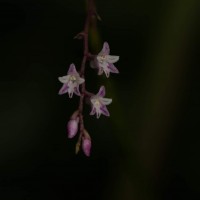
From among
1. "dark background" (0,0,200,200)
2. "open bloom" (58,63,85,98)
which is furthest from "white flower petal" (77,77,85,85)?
"dark background" (0,0,200,200)

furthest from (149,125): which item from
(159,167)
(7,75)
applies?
(7,75)

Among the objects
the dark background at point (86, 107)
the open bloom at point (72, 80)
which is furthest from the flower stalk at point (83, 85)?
the dark background at point (86, 107)

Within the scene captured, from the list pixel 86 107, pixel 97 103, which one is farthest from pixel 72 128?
pixel 86 107

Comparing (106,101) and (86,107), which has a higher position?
(106,101)

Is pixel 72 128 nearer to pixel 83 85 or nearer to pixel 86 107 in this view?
pixel 83 85

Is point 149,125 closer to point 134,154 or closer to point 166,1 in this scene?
point 134,154

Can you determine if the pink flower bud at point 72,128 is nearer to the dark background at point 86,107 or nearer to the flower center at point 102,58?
the flower center at point 102,58

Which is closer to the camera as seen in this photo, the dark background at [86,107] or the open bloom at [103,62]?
the open bloom at [103,62]

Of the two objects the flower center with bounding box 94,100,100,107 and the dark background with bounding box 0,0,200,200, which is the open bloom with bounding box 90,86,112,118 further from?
the dark background with bounding box 0,0,200,200

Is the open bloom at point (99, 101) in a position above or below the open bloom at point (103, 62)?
below
